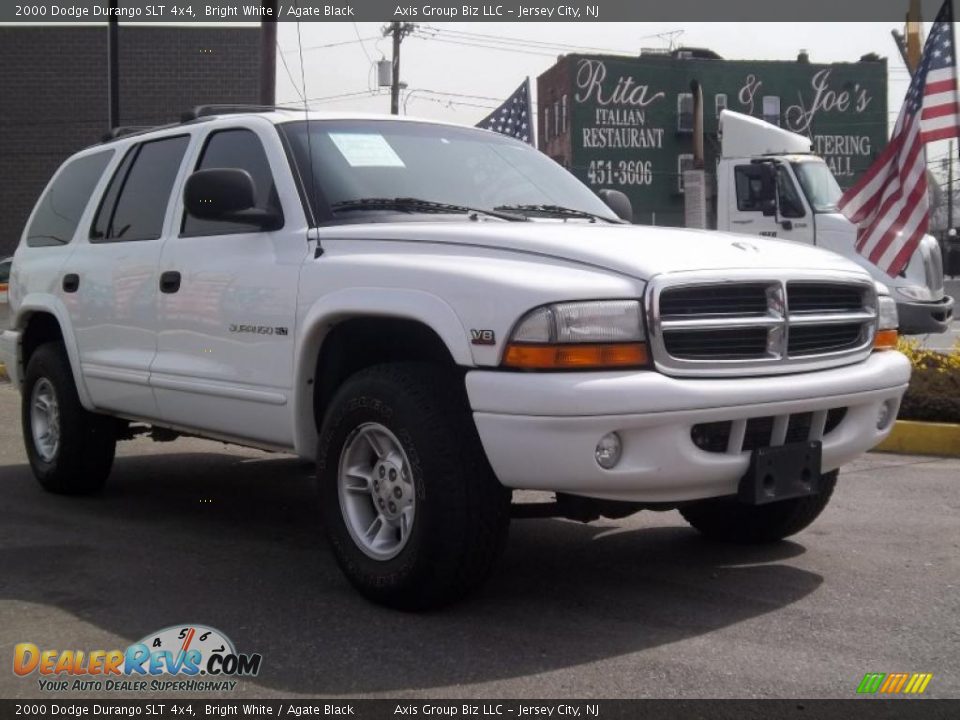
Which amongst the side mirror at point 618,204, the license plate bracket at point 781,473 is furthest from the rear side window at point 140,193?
the license plate bracket at point 781,473

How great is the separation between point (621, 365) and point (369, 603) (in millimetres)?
1340

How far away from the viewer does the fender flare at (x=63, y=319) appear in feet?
20.9

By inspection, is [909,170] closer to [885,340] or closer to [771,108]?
[885,340]

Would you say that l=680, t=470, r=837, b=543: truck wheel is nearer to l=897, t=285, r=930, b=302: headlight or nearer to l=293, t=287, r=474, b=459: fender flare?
l=293, t=287, r=474, b=459: fender flare

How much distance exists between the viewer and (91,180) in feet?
22.4

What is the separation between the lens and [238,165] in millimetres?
5535

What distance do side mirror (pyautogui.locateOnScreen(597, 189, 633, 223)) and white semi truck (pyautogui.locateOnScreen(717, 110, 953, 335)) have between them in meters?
8.18

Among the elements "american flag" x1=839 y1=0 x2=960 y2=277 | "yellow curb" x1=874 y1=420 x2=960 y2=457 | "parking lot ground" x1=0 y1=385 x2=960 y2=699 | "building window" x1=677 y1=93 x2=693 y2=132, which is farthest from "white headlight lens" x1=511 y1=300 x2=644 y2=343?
"building window" x1=677 y1=93 x2=693 y2=132

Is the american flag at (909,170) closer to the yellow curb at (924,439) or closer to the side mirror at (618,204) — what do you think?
the yellow curb at (924,439)

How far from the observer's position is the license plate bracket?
13.6 feet

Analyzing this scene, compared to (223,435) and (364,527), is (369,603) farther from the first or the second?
(223,435)

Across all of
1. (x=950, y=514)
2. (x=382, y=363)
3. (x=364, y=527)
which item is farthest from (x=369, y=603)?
(x=950, y=514)
